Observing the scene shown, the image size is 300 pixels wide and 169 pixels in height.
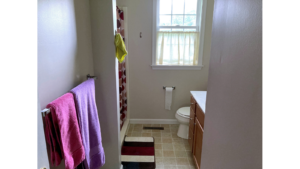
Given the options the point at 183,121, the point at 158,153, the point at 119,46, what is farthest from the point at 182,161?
the point at 119,46

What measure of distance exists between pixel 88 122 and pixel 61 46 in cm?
57

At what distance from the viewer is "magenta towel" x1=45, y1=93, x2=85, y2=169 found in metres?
0.91

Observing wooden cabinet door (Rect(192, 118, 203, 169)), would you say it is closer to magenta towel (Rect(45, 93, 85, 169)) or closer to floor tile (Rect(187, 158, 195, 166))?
floor tile (Rect(187, 158, 195, 166))

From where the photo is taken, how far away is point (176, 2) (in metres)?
2.68

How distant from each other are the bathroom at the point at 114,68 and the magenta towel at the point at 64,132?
0.09 meters

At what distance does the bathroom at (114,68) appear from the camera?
2.99 ft

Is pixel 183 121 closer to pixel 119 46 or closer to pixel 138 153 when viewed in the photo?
pixel 138 153

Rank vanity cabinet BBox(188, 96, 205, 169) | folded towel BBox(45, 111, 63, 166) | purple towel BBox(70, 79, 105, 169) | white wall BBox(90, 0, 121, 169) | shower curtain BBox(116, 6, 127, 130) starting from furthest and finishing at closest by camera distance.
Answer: shower curtain BBox(116, 6, 127, 130) < vanity cabinet BBox(188, 96, 205, 169) < white wall BBox(90, 0, 121, 169) < purple towel BBox(70, 79, 105, 169) < folded towel BBox(45, 111, 63, 166)

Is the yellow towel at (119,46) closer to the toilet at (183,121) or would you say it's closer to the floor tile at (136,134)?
the toilet at (183,121)

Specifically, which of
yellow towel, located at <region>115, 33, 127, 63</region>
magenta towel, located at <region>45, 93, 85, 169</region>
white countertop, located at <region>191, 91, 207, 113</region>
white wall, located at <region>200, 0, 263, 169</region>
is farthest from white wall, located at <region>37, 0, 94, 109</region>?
white countertop, located at <region>191, 91, 207, 113</region>

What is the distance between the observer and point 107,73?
5.33ft

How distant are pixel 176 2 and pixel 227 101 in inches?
90.3

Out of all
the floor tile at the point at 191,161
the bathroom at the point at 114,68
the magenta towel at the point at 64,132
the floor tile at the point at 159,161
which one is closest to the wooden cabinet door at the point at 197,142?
the floor tile at the point at 191,161
